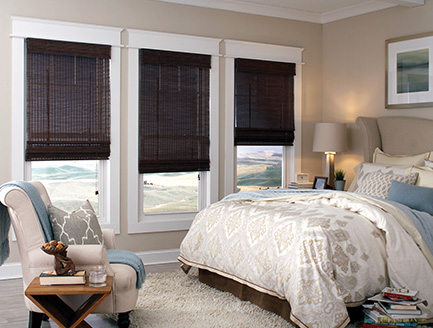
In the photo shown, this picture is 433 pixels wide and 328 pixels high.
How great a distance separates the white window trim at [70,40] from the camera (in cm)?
473

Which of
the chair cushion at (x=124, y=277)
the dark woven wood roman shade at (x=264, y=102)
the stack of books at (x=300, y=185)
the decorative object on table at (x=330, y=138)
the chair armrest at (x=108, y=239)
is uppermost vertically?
the dark woven wood roman shade at (x=264, y=102)

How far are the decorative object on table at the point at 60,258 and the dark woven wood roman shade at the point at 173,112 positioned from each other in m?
2.33

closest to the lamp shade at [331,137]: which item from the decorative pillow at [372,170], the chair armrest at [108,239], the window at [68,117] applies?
the decorative pillow at [372,170]

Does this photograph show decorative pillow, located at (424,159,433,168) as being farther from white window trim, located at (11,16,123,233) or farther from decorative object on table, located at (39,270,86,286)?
decorative object on table, located at (39,270,86,286)

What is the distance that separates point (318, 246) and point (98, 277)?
1347 mm

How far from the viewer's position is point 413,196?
Answer: 4.10 metres

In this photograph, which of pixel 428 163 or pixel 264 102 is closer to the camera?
pixel 428 163

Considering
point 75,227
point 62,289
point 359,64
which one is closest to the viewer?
point 62,289

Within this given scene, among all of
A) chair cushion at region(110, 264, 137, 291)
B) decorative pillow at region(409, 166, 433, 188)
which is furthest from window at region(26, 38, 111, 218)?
decorative pillow at region(409, 166, 433, 188)

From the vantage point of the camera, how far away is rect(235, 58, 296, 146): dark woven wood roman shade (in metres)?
5.84

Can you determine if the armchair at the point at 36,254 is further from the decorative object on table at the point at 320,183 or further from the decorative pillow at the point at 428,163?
the decorative object on table at the point at 320,183

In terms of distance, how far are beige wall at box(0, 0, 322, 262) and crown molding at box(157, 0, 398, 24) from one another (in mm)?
57

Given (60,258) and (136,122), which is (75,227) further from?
(136,122)

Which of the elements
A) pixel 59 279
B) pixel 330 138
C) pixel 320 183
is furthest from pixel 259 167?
pixel 59 279
